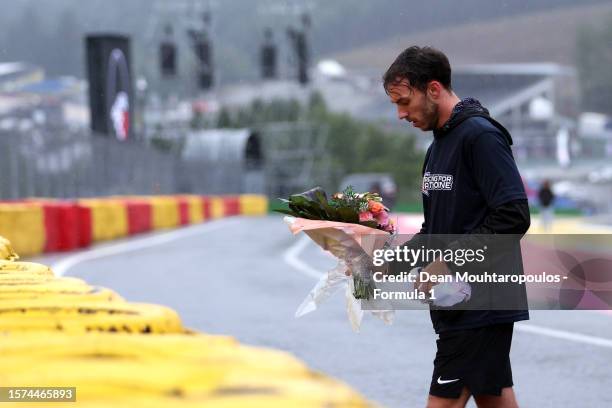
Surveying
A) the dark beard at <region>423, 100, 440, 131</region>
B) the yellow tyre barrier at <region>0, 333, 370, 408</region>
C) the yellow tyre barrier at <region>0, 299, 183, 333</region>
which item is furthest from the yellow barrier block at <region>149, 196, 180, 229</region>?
the yellow tyre barrier at <region>0, 333, 370, 408</region>

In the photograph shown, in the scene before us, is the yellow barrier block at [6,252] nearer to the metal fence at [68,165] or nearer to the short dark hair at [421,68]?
the short dark hair at [421,68]

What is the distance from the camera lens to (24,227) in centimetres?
2106

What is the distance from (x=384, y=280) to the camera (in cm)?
439

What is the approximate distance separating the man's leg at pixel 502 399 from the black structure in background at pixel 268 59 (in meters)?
62.7

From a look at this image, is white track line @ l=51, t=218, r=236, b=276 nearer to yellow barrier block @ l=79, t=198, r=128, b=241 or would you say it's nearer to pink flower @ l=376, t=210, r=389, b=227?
yellow barrier block @ l=79, t=198, r=128, b=241

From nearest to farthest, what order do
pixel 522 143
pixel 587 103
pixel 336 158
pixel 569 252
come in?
1. pixel 569 252
2. pixel 336 158
3. pixel 522 143
4. pixel 587 103

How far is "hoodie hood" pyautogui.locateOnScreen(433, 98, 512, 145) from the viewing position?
4.22 metres

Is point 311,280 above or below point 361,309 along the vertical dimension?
below

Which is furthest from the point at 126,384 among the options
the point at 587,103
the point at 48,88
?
the point at 48,88

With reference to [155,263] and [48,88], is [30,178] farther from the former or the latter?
[48,88]

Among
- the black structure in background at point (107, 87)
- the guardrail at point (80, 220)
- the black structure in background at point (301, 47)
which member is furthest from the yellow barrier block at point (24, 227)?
the black structure in background at point (301, 47)

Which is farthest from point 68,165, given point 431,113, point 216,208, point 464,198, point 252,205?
point 252,205

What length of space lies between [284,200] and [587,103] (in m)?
165

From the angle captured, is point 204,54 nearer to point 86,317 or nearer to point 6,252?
point 6,252
